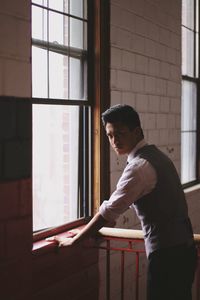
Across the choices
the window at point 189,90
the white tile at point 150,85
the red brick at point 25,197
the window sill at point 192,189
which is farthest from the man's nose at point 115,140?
the window at point 189,90

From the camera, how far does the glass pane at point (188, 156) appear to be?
507 centimetres

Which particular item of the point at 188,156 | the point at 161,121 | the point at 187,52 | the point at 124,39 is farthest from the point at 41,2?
the point at 188,156

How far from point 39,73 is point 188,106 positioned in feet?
8.86

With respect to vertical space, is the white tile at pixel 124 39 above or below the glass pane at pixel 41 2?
below

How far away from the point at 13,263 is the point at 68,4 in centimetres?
159

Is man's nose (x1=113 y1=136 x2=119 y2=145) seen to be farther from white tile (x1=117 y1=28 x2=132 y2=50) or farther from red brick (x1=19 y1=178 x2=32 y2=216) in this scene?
white tile (x1=117 y1=28 x2=132 y2=50)

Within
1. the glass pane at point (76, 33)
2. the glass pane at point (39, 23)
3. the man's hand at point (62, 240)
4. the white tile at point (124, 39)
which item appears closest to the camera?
the man's hand at point (62, 240)

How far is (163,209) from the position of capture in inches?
93.9

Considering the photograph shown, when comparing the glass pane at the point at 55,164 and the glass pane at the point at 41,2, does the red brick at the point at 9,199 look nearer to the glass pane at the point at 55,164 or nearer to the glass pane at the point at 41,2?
the glass pane at the point at 55,164

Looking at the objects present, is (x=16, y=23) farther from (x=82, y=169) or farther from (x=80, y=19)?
(x=82, y=169)

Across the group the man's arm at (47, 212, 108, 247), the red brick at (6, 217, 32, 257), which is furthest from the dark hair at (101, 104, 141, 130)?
the red brick at (6, 217, 32, 257)

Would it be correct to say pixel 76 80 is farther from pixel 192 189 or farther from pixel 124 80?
pixel 192 189

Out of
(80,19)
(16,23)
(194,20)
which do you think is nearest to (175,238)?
(16,23)

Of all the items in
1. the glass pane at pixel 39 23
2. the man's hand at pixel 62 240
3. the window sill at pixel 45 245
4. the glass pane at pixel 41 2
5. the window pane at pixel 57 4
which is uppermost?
the window pane at pixel 57 4
